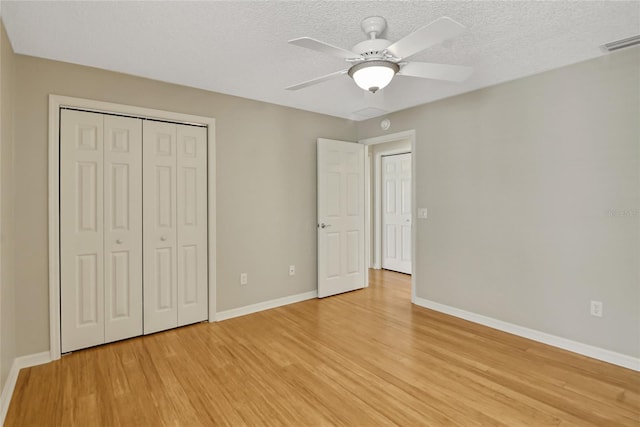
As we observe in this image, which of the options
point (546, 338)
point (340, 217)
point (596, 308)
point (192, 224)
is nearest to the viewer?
point (596, 308)

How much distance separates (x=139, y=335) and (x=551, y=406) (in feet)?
10.8

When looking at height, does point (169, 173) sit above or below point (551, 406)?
above

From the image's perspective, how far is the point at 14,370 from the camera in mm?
2398

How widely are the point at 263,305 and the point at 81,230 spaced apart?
1968 millimetres

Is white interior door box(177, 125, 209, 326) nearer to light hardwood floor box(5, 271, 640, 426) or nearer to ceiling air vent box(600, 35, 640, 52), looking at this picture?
light hardwood floor box(5, 271, 640, 426)

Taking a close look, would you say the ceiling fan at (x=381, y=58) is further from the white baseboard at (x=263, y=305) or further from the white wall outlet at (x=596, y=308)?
the white baseboard at (x=263, y=305)

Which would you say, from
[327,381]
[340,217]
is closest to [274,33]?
[327,381]

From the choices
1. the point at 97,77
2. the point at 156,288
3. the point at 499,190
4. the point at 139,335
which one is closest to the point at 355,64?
the point at 499,190

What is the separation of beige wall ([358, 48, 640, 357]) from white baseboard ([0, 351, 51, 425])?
3704mm

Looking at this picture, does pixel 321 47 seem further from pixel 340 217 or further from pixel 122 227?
pixel 340 217

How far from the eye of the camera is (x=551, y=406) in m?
2.06

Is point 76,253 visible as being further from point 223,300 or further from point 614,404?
point 614,404

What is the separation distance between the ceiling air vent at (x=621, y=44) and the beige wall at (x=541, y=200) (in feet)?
0.48

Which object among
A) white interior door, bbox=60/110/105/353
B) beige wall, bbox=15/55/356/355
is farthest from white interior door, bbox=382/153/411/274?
white interior door, bbox=60/110/105/353
